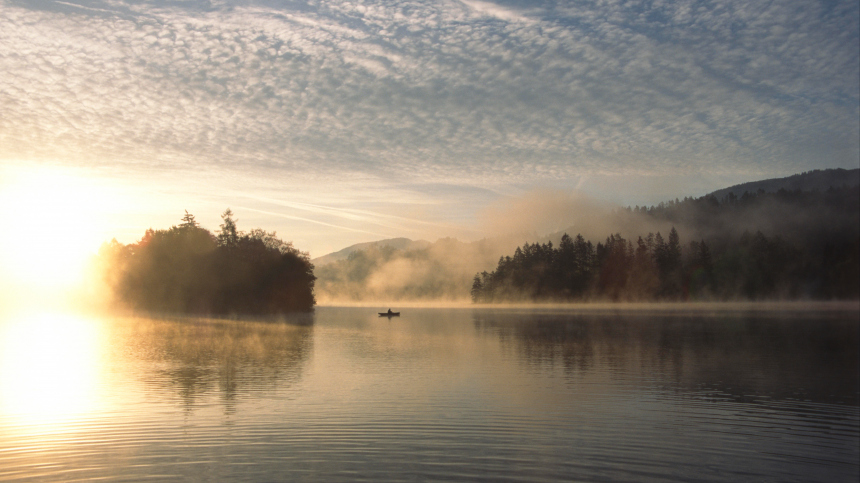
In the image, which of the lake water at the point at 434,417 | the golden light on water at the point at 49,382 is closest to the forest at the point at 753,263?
the lake water at the point at 434,417

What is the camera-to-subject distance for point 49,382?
104ft

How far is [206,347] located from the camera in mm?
53844

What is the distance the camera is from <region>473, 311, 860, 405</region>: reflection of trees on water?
97.8 ft

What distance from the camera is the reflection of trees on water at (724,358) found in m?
29.8

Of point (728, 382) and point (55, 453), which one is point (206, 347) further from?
point (728, 382)

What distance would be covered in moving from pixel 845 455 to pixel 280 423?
1881 cm

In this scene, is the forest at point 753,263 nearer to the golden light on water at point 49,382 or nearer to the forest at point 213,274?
the forest at point 213,274

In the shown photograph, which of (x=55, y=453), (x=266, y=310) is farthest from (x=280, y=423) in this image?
(x=266, y=310)

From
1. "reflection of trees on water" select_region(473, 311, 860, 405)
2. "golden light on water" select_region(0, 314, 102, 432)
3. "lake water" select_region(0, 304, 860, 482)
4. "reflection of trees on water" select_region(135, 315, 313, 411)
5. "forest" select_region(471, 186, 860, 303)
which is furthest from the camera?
"forest" select_region(471, 186, 860, 303)

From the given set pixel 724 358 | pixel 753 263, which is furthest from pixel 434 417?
pixel 753 263

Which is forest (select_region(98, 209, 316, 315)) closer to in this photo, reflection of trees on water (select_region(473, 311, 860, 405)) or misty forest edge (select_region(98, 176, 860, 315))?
misty forest edge (select_region(98, 176, 860, 315))

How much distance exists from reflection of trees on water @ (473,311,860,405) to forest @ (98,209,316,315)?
100318 mm

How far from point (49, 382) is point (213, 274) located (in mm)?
115870

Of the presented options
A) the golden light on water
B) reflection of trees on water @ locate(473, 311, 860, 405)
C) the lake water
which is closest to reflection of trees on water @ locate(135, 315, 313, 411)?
Answer: the lake water
